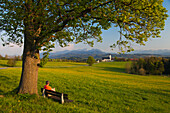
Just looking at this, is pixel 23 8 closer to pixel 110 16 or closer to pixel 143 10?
pixel 110 16

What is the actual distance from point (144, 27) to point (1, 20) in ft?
35.2

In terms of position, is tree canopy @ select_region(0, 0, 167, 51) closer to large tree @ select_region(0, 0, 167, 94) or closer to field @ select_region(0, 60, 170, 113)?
large tree @ select_region(0, 0, 167, 94)

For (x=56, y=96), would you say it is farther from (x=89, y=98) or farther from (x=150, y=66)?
(x=150, y=66)

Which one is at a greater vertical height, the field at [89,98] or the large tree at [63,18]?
the large tree at [63,18]

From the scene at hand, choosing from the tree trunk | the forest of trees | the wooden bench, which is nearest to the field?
the wooden bench

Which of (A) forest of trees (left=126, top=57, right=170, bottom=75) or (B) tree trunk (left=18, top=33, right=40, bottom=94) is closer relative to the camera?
(B) tree trunk (left=18, top=33, right=40, bottom=94)

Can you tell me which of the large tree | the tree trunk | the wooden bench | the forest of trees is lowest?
the forest of trees

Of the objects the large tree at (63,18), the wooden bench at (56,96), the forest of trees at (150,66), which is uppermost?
the large tree at (63,18)

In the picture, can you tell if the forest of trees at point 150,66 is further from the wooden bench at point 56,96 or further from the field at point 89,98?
the wooden bench at point 56,96

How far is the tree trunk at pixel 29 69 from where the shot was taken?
923cm

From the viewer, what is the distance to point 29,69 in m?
9.30

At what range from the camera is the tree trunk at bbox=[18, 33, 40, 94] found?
30.3ft

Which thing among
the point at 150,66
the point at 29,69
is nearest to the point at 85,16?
the point at 29,69

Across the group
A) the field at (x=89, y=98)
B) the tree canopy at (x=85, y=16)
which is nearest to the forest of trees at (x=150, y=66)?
the field at (x=89, y=98)
